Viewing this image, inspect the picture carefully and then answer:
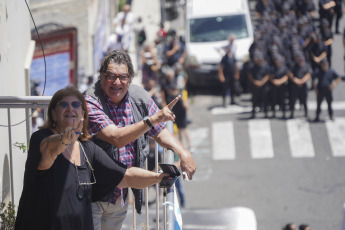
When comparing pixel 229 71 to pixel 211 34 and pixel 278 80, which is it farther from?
pixel 211 34

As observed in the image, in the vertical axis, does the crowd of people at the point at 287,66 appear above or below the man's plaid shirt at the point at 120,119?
below

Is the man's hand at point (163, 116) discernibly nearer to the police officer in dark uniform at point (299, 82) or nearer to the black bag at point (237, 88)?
the police officer in dark uniform at point (299, 82)

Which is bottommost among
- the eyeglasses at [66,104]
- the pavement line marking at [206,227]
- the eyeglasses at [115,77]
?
the pavement line marking at [206,227]

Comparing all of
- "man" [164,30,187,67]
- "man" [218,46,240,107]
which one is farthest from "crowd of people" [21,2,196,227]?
"man" [164,30,187,67]

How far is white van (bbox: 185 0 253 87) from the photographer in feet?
64.2

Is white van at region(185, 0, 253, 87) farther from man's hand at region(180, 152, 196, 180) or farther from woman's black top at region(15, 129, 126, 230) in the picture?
woman's black top at region(15, 129, 126, 230)

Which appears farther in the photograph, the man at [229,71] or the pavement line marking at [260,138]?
the man at [229,71]

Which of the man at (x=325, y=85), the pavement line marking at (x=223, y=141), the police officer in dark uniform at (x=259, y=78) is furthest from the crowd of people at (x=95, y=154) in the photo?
the police officer in dark uniform at (x=259, y=78)

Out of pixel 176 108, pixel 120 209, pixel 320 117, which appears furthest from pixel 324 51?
pixel 120 209

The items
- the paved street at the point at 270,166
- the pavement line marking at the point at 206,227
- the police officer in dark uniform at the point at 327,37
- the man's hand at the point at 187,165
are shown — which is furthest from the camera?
the police officer in dark uniform at the point at 327,37

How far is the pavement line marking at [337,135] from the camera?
50.0 ft

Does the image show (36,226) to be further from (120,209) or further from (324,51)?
(324,51)

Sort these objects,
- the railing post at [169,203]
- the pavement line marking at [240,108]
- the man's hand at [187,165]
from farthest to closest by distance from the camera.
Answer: the pavement line marking at [240,108], the man's hand at [187,165], the railing post at [169,203]

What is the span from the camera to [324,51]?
18531mm
